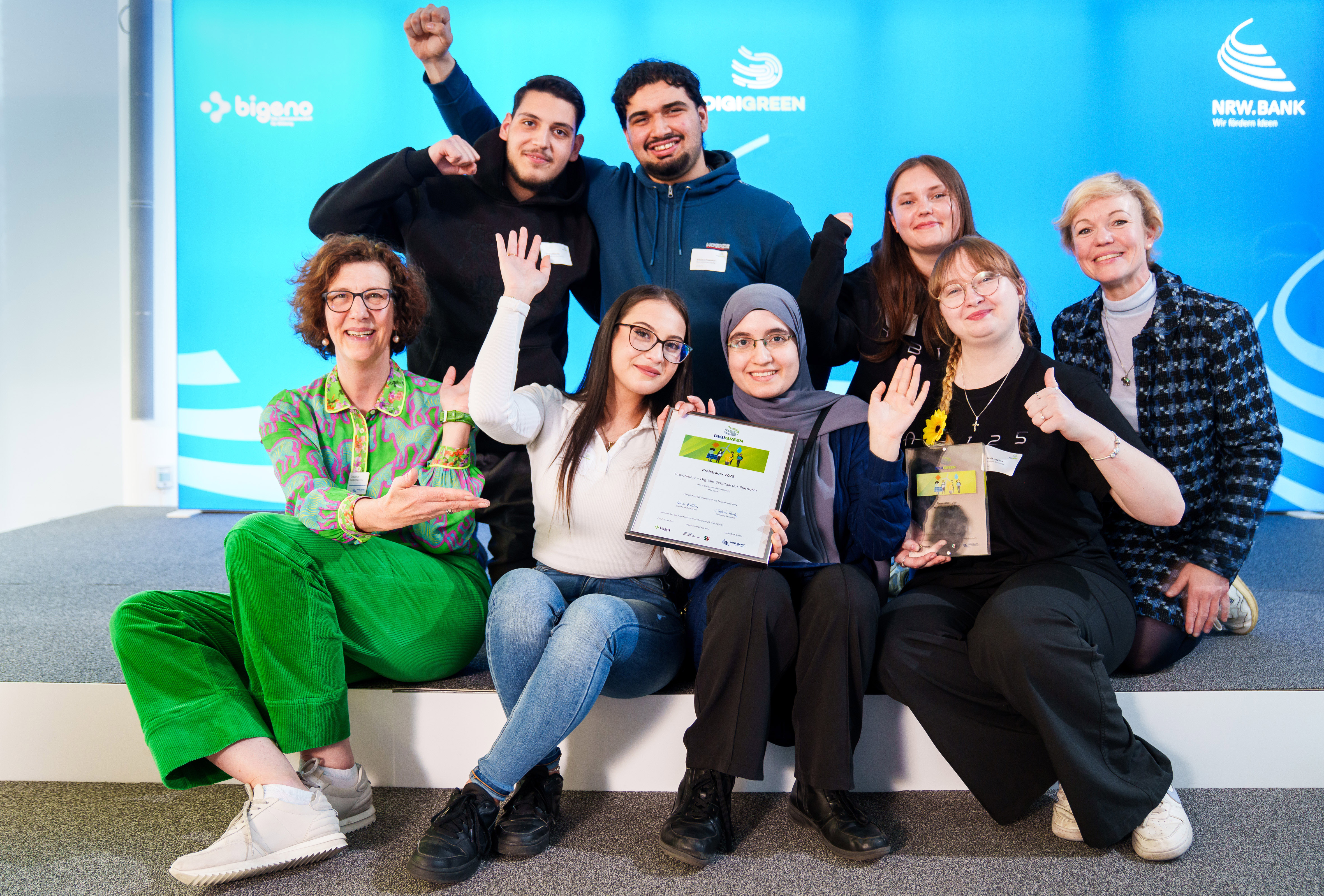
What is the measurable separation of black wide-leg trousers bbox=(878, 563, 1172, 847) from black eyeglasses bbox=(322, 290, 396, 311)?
152 centimetres

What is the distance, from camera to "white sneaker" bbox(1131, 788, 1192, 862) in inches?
65.7

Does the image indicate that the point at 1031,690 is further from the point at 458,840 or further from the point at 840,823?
the point at 458,840

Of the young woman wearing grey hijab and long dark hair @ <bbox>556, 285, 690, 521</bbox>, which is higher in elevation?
long dark hair @ <bbox>556, 285, 690, 521</bbox>

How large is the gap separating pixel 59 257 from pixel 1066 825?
6.06 m

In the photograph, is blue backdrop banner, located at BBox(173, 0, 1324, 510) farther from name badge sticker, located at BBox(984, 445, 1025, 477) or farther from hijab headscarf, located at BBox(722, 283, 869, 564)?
name badge sticker, located at BBox(984, 445, 1025, 477)

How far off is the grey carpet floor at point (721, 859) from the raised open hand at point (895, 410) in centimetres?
88

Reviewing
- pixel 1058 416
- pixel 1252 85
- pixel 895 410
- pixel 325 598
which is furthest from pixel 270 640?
pixel 1252 85

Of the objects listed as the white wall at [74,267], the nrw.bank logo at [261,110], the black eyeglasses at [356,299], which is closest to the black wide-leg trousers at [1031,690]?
the black eyeglasses at [356,299]

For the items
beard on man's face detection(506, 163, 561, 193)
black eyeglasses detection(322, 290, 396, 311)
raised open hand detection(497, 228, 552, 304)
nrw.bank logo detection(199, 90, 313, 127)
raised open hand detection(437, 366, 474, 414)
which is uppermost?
nrw.bank logo detection(199, 90, 313, 127)

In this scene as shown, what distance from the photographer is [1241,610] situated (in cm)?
245

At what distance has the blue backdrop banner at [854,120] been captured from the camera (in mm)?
5023

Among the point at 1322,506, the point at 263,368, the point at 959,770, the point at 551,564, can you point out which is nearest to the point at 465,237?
the point at 551,564

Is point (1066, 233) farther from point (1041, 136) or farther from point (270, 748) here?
point (1041, 136)

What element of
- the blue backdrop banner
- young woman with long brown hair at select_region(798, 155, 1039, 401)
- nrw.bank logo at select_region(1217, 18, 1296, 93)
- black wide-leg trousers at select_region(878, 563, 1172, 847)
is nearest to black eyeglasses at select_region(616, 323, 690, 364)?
young woman with long brown hair at select_region(798, 155, 1039, 401)
